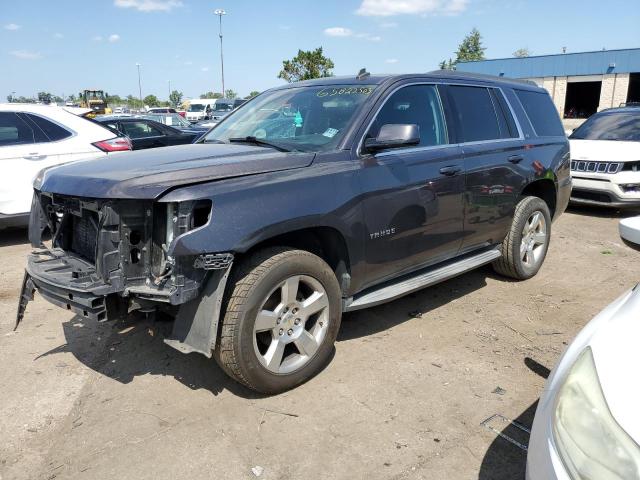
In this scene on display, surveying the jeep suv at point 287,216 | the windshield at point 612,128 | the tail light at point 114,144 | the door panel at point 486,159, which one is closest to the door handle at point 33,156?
the tail light at point 114,144

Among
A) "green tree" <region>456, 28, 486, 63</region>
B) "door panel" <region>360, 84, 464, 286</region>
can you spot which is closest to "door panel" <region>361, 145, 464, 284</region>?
"door panel" <region>360, 84, 464, 286</region>

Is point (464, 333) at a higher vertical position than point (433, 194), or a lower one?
lower

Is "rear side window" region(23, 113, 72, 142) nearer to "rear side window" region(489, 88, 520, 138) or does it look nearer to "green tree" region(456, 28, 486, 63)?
"rear side window" region(489, 88, 520, 138)

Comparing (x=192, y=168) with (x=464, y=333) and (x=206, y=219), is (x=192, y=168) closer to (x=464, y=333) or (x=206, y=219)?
(x=206, y=219)

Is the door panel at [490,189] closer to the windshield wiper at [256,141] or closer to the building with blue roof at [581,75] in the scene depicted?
the windshield wiper at [256,141]

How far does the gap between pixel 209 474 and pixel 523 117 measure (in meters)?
4.34

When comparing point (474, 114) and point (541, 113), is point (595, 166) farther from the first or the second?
point (474, 114)

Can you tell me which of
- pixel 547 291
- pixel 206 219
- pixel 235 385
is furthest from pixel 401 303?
pixel 206 219

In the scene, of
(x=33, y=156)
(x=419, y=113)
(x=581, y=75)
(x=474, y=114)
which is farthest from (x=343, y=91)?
(x=581, y=75)

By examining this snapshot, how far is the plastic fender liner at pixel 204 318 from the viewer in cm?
279

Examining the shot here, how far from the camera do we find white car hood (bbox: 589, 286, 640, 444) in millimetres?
1538

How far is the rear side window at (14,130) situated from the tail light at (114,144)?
80 cm

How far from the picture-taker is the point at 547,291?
514 cm

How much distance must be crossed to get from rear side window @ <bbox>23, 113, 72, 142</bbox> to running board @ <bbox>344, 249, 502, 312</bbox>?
5.27 metres
